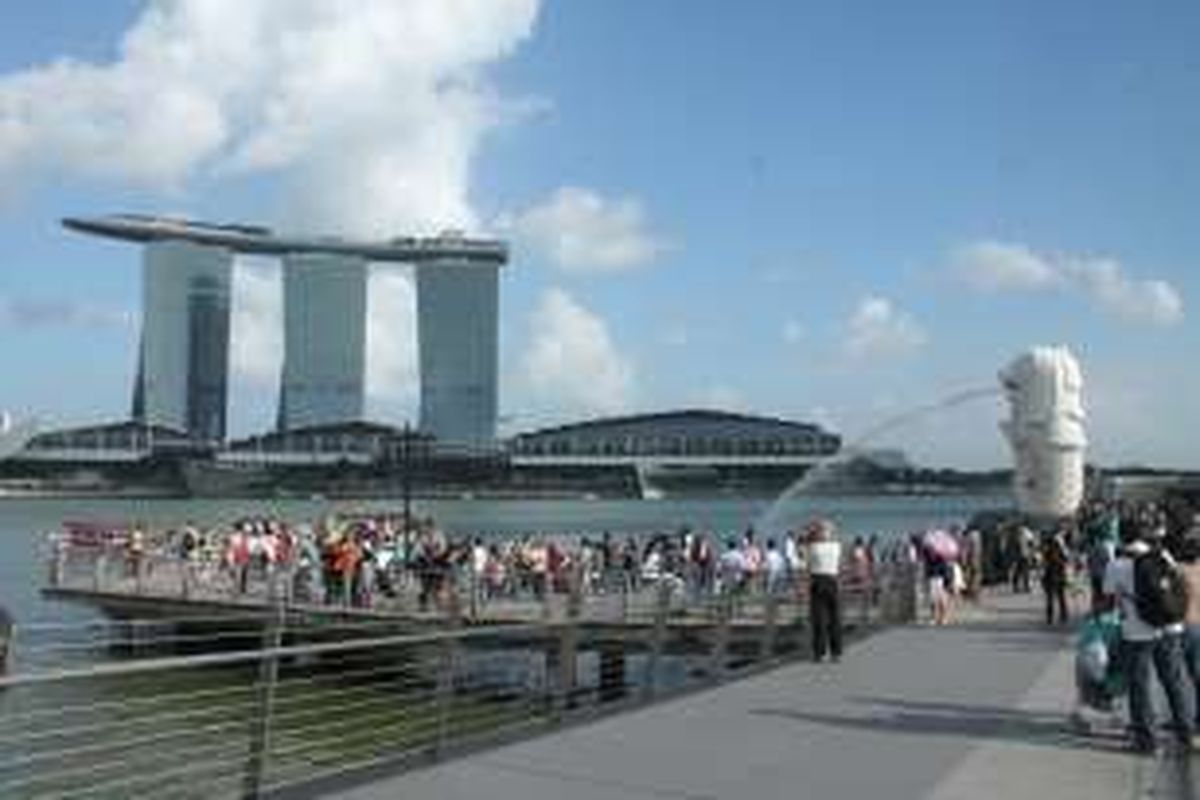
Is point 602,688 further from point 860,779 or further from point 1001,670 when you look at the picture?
point 860,779

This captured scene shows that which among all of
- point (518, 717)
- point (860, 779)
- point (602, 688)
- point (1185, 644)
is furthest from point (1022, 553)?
point (860, 779)

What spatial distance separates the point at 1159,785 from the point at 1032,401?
40815mm


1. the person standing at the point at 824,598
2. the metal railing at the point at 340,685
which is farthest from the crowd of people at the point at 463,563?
the person standing at the point at 824,598

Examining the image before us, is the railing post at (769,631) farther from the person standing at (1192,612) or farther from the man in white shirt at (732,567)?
the person standing at (1192,612)

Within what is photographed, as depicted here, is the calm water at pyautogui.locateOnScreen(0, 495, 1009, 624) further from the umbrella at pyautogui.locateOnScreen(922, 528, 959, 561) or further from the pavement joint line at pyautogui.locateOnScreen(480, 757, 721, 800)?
the pavement joint line at pyautogui.locateOnScreen(480, 757, 721, 800)

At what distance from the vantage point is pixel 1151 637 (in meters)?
17.1

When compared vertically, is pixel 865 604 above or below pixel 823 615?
above

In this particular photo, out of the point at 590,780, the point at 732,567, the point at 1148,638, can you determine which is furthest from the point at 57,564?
the point at 590,780

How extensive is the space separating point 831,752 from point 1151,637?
8.56 feet

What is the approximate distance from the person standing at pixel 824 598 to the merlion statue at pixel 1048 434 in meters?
28.7

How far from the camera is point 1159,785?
15.2 metres

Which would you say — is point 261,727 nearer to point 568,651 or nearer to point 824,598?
point 568,651

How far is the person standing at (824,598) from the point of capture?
84.7ft

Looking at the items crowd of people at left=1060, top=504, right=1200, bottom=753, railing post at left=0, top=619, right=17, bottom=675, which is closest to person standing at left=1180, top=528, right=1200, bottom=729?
crowd of people at left=1060, top=504, right=1200, bottom=753
